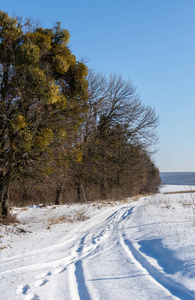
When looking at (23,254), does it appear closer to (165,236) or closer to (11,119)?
(165,236)

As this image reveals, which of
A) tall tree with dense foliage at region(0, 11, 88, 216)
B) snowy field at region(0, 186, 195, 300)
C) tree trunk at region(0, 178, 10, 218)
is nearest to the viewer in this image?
snowy field at region(0, 186, 195, 300)

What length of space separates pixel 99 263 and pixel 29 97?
6424 millimetres

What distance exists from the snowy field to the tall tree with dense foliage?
8.84 ft

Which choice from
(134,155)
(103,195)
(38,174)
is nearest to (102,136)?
(134,155)

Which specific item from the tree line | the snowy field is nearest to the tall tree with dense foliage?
the tree line

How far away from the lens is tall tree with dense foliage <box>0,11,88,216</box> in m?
9.05

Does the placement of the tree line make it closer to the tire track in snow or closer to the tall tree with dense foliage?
the tall tree with dense foliage

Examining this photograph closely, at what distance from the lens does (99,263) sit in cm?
508

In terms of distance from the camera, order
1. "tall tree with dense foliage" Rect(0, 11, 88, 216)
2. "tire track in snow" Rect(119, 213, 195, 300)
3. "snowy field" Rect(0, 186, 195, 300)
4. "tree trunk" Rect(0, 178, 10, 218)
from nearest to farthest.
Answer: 1. "tire track in snow" Rect(119, 213, 195, 300)
2. "snowy field" Rect(0, 186, 195, 300)
3. "tall tree with dense foliage" Rect(0, 11, 88, 216)
4. "tree trunk" Rect(0, 178, 10, 218)

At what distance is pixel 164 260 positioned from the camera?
5125 millimetres

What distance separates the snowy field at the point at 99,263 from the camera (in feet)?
12.0

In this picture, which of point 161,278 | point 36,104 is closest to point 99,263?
point 161,278

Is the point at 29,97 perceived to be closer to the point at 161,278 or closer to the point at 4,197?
the point at 4,197

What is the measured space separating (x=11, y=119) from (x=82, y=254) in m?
5.68
